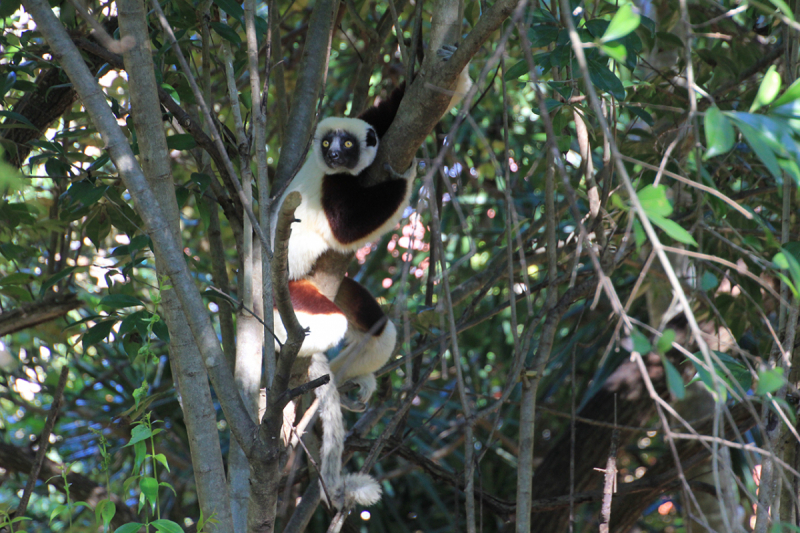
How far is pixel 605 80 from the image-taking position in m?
1.82

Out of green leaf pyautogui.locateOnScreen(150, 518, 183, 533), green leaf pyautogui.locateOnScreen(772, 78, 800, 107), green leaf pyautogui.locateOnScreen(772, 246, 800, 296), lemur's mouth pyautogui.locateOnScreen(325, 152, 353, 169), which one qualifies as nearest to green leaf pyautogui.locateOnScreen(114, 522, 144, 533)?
green leaf pyautogui.locateOnScreen(150, 518, 183, 533)

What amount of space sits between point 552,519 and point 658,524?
2752 mm

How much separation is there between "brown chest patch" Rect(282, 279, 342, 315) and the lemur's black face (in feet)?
1.90

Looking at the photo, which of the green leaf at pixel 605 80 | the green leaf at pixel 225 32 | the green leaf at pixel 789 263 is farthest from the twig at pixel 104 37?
the green leaf at pixel 789 263

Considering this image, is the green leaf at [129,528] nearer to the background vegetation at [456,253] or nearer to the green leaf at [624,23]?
the background vegetation at [456,253]

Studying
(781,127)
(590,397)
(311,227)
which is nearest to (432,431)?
(590,397)

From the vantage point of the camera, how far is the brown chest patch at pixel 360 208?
2873mm

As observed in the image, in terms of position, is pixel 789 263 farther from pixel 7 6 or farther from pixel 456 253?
pixel 456 253

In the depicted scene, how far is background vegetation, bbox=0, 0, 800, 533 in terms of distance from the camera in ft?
4.30

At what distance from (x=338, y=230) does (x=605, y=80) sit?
1.46 metres

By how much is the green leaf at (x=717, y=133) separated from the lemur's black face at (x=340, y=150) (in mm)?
2251

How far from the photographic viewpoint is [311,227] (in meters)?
3.04

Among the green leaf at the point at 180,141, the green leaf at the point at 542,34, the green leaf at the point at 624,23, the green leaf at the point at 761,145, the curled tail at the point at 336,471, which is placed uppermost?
the green leaf at the point at 180,141

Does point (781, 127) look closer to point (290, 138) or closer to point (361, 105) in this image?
point (290, 138)
